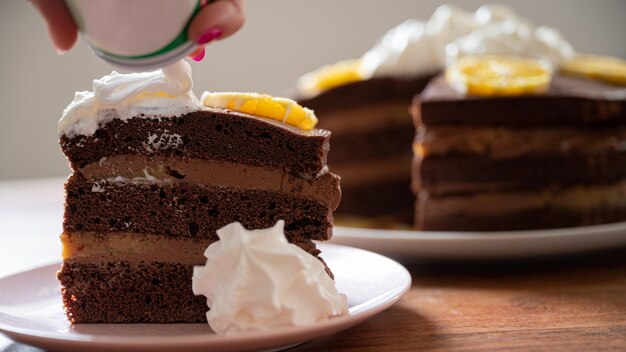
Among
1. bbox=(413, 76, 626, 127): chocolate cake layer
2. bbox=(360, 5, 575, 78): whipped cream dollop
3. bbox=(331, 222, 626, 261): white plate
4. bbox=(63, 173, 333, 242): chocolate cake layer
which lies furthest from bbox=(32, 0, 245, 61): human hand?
bbox=(360, 5, 575, 78): whipped cream dollop

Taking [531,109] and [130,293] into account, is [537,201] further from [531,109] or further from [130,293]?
[130,293]

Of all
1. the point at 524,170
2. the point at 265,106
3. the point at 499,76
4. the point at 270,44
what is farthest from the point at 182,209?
the point at 270,44

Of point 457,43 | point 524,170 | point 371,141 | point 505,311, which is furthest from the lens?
point 371,141

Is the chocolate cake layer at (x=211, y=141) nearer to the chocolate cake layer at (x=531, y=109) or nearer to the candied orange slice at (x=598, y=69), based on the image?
the chocolate cake layer at (x=531, y=109)

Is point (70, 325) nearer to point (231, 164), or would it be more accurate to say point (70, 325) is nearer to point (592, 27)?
point (231, 164)

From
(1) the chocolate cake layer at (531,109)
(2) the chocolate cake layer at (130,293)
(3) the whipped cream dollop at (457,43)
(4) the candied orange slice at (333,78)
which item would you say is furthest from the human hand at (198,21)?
(4) the candied orange slice at (333,78)

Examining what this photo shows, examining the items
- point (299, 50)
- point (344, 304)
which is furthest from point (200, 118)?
point (299, 50)

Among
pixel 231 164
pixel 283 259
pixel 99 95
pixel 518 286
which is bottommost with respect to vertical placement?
pixel 518 286
